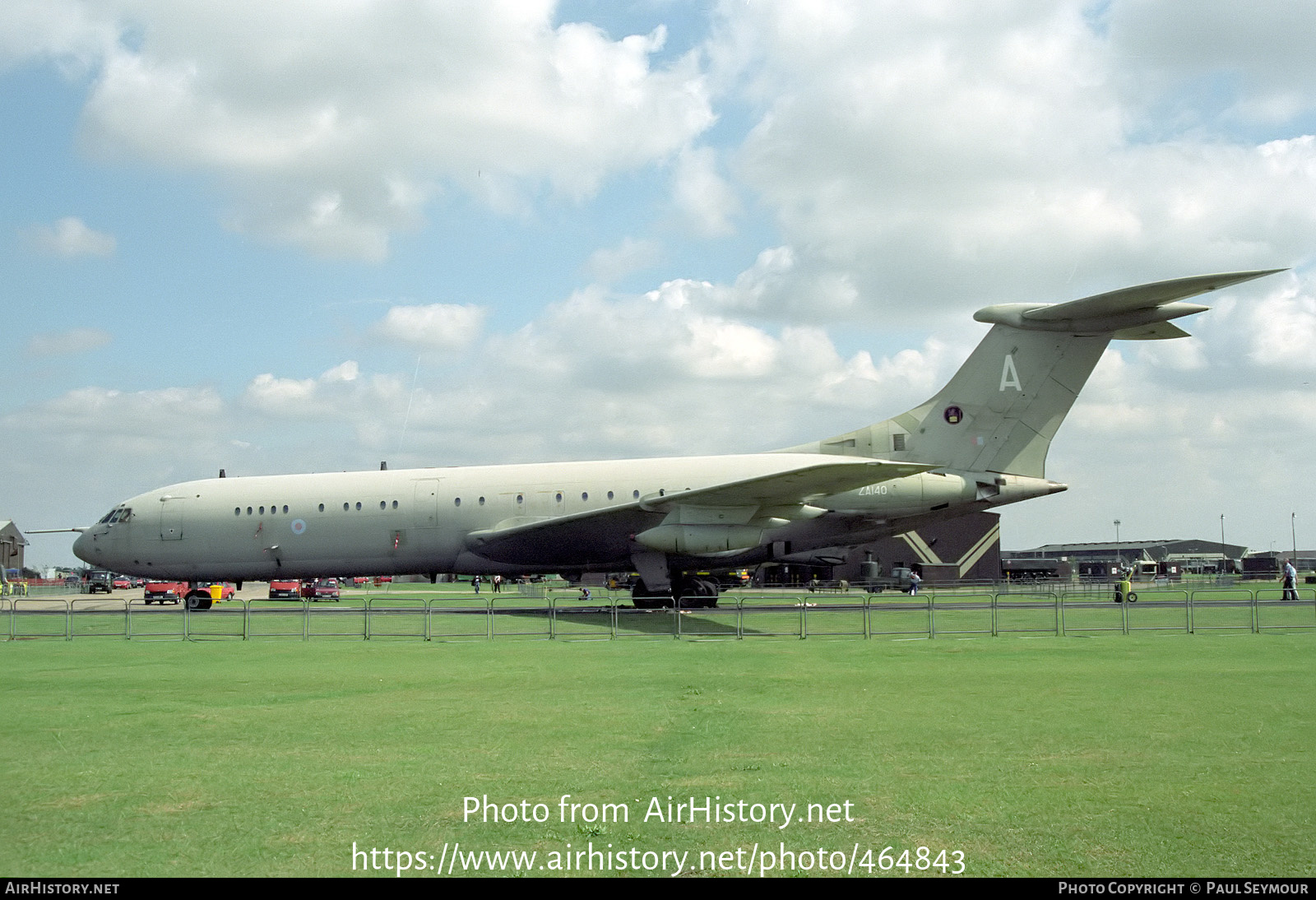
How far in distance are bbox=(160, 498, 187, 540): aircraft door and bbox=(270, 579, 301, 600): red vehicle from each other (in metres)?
14.8

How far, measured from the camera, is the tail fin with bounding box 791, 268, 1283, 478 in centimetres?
2662

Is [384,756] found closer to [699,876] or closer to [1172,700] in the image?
[699,876]

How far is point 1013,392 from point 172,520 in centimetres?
2363

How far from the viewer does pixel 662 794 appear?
676 cm

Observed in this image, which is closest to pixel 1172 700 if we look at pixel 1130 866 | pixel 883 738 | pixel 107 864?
pixel 883 738

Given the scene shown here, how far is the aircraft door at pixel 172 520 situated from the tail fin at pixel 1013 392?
795 inches

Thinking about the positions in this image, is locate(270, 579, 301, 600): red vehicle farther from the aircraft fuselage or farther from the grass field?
the grass field

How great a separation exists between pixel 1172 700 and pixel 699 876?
7.70 meters

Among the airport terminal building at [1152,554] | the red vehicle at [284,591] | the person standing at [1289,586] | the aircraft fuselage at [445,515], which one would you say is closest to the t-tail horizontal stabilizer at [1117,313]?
the aircraft fuselage at [445,515]

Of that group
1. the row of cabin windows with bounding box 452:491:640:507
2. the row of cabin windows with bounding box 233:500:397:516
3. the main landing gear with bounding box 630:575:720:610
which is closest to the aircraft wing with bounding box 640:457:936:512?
the row of cabin windows with bounding box 452:491:640:507

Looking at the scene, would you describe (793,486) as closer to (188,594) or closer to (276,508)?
(276,508)

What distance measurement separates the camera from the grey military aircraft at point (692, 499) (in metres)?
26.0

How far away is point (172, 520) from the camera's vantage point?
30.9m

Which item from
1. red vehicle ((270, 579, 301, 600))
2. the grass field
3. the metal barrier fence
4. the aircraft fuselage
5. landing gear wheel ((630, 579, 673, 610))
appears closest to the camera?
the grass field
